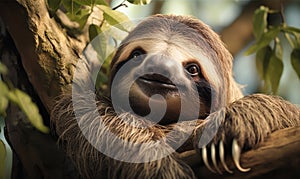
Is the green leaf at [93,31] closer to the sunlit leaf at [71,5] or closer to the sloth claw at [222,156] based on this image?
the sunlit leaf at [71,5]

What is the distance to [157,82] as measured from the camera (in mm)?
3871

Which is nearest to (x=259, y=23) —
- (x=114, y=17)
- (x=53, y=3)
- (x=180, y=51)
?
(x=180, y=51)

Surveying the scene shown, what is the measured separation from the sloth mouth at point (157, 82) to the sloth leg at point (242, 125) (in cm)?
34

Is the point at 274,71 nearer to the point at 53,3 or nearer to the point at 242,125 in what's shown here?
the point at 242,125

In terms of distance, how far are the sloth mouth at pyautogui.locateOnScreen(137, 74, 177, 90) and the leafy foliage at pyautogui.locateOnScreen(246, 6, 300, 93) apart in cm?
121

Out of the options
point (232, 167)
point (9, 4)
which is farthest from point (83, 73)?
point (232, 167)

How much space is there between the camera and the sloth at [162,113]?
3.59 metres

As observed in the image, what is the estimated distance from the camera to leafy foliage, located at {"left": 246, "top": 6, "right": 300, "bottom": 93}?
4801 mm

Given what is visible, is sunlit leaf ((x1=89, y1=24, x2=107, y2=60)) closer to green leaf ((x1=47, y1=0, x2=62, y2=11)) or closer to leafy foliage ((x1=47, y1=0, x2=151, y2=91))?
leafy foliage ((x1=47, y1=0, x2=151, y2=91))

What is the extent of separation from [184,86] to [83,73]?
0.94 m

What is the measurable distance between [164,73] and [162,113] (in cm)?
27

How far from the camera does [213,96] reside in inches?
172

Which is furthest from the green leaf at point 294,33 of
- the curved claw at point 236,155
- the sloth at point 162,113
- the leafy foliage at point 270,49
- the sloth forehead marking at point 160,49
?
the curved claw at point 236,155

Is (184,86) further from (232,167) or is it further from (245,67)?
(245,67)
